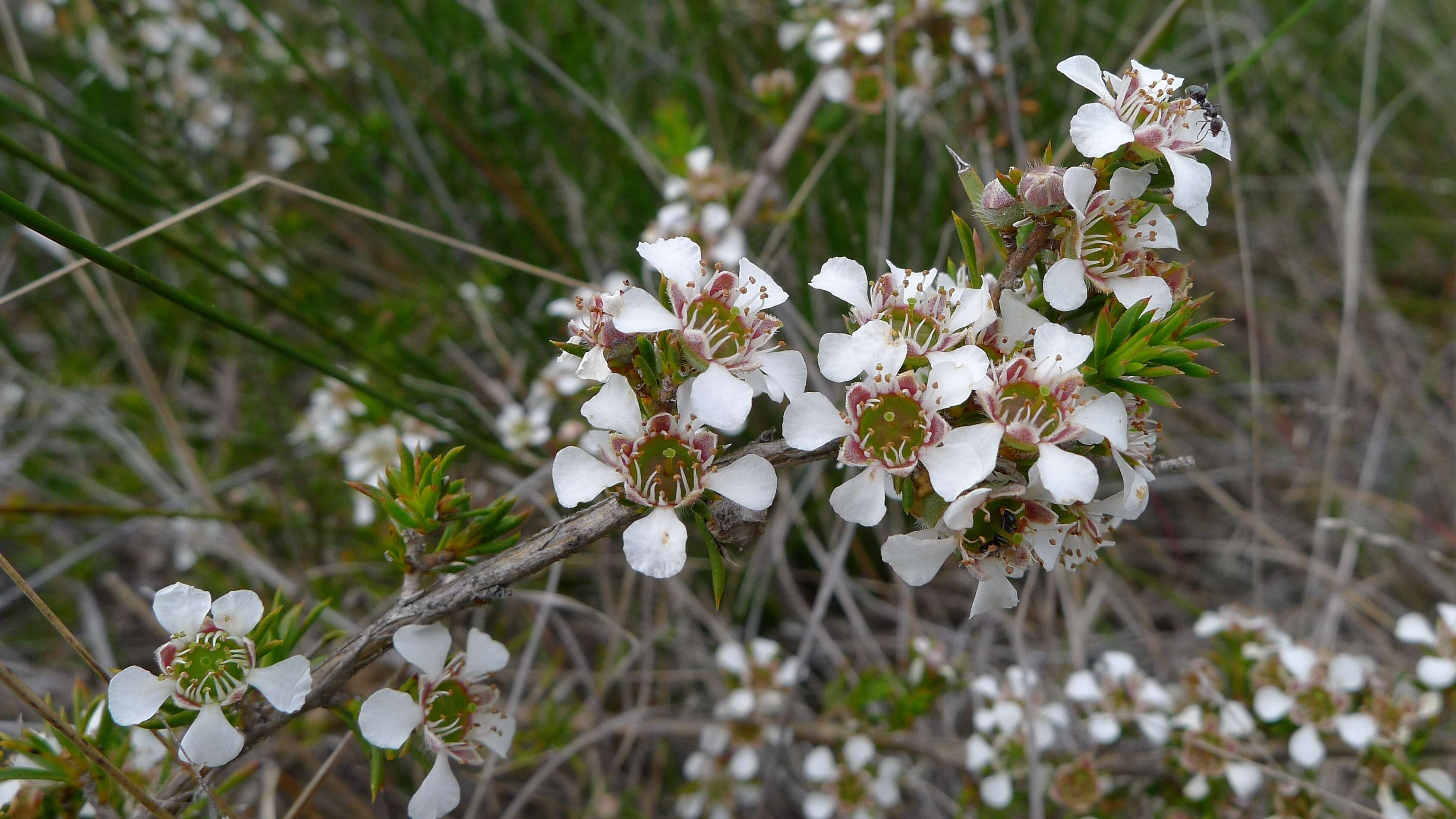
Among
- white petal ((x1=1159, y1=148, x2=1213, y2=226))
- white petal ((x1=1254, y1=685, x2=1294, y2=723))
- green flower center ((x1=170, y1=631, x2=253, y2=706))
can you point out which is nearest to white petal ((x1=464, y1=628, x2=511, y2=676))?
green flower center ((x1=170, y1=631, x2=253, y2=706))

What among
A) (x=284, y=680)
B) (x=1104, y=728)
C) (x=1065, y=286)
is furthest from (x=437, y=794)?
(x=1104, y=728)

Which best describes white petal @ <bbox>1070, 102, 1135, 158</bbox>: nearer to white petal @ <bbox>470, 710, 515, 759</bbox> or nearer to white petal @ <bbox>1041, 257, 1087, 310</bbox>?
white petal @ <bbox>1041, 257, 1087, 310</bbox>

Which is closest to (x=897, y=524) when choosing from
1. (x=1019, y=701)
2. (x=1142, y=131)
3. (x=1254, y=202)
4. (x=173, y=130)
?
(x=1019, y=701)

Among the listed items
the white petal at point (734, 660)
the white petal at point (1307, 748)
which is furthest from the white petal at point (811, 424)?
the white petal at point (1307, 748)

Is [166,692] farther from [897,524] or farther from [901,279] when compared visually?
[897,524]

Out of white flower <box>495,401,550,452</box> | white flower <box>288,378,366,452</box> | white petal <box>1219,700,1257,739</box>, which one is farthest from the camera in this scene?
white flower <box>288,378,366,452</box>

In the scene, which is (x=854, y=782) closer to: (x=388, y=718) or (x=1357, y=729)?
(x=1357, y=729)
